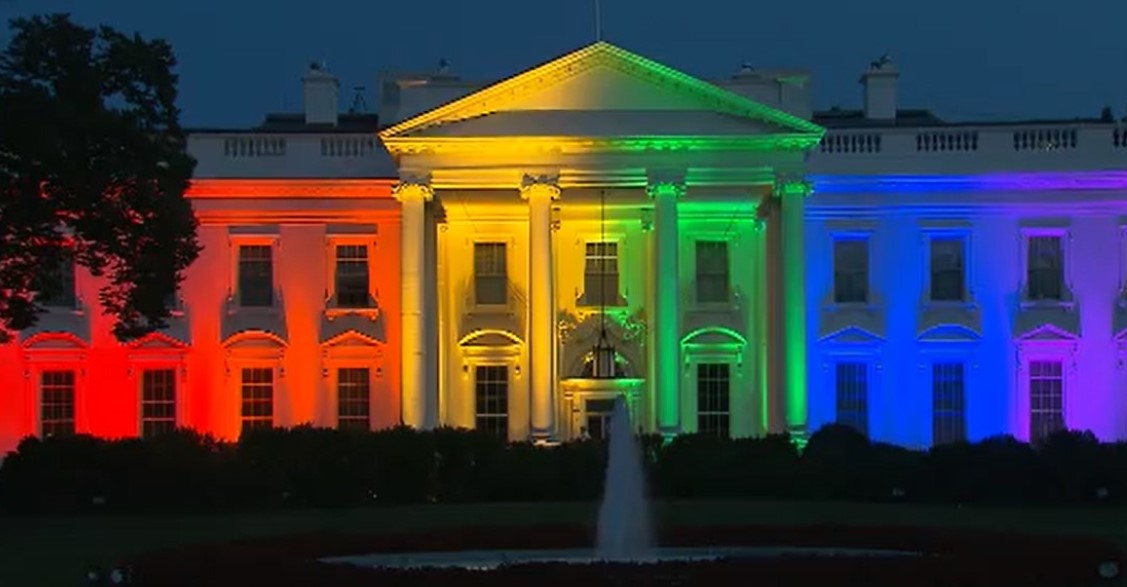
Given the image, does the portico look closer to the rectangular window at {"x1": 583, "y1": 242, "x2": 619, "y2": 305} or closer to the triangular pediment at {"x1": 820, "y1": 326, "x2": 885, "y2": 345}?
the rectangular window at {"x1": 583, "y1": 242, "x2": 619, "y2": 305}

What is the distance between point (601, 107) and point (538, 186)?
8.43ft

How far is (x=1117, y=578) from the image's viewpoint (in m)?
19.4

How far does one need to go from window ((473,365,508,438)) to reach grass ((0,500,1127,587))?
1227 cm

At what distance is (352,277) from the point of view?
1906 inches

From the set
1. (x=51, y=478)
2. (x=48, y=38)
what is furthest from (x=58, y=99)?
(x=51, y=478)

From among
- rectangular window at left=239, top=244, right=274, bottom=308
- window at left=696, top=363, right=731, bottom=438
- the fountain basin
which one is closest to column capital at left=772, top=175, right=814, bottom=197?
window at left=696, top=363, right=731, bottom=438

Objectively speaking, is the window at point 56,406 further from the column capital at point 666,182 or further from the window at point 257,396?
the column capital at point 666,182

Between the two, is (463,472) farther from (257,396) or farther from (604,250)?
(604,250)

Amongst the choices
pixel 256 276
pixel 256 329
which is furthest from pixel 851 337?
pixel 256 276

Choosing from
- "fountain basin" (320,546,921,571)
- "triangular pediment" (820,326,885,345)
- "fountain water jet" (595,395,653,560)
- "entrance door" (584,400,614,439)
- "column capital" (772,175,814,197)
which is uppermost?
"column capital" (772,175,814,197)

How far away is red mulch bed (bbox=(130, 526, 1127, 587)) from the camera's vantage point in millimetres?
17578

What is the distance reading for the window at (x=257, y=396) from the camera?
48.0m

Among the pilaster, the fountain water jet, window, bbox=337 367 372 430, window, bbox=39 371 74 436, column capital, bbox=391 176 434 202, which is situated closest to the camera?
the fountain water jet

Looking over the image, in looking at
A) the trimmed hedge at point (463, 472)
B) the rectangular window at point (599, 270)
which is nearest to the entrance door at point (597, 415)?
the rectangular window at point (599, 270)
